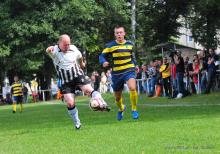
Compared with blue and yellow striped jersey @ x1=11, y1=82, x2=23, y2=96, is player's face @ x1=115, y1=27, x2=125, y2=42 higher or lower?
higher

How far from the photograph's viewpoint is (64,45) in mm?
13539

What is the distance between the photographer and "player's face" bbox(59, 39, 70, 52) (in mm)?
13461

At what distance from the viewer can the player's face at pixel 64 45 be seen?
44.2 feet

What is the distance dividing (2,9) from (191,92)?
24.4 m

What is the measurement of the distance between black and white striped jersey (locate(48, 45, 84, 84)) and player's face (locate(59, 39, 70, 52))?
10 centimetres

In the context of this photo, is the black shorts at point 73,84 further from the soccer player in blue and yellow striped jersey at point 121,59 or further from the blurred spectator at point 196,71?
the blurred spectator at point 196,71

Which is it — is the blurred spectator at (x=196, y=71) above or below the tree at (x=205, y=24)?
below

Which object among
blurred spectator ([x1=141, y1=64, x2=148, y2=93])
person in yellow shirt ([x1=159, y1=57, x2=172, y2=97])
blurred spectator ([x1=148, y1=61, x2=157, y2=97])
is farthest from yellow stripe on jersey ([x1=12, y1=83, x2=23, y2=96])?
blurred spectator ([x1=141, y1=64, x2=148, y2=93])

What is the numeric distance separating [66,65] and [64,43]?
1.64 ft

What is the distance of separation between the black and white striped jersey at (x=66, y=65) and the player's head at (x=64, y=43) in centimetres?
11

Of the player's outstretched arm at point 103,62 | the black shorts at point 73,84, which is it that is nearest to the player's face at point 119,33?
the player's outstretched arm at point 103,62

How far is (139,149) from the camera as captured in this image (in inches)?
360

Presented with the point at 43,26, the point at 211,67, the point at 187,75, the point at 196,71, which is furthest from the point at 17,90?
the point at 43,26

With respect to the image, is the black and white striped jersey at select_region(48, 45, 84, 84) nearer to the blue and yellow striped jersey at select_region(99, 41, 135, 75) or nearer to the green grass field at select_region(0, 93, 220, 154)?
the green grass field at select_region(0, 93, 220, 154)
